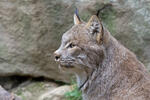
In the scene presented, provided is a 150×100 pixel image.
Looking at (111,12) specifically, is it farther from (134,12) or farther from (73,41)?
(73,41)

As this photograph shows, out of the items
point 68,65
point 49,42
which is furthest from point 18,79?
point 68,65

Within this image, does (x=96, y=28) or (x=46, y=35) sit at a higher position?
(x=96, y=28)

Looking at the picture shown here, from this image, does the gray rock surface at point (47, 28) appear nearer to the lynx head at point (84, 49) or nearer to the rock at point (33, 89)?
the rock at point (33, 89)

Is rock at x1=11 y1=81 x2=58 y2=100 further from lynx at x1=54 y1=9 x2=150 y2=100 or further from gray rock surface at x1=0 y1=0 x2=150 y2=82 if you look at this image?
lynx at x1=54 y1=9 x2=150 y2=100

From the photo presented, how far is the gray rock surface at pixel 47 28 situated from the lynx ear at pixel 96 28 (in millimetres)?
1977

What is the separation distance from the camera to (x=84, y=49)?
4270mm

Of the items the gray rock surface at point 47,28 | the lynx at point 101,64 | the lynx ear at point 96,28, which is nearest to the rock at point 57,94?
the gray rock surface at point 47,28

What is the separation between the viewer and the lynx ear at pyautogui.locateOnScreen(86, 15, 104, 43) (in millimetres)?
4207

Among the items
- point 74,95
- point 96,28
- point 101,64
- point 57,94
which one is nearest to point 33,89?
point 57,94

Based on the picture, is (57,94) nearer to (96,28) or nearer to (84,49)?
(84,49)

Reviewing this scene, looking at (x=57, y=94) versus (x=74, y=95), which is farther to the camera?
(x=57, y=94)

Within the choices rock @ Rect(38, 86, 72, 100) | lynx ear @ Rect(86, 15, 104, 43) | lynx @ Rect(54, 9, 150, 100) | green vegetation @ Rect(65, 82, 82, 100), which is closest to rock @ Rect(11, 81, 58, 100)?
rock @ Rect(38, 86, 72, 100)

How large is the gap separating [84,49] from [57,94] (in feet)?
7.91

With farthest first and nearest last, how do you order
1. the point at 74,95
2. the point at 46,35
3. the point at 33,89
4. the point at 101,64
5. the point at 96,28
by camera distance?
1. the point at 33,89
2. the point at 46,35
3. the point at 74,95
4. the point at 101,64
5. the point at 96,28
